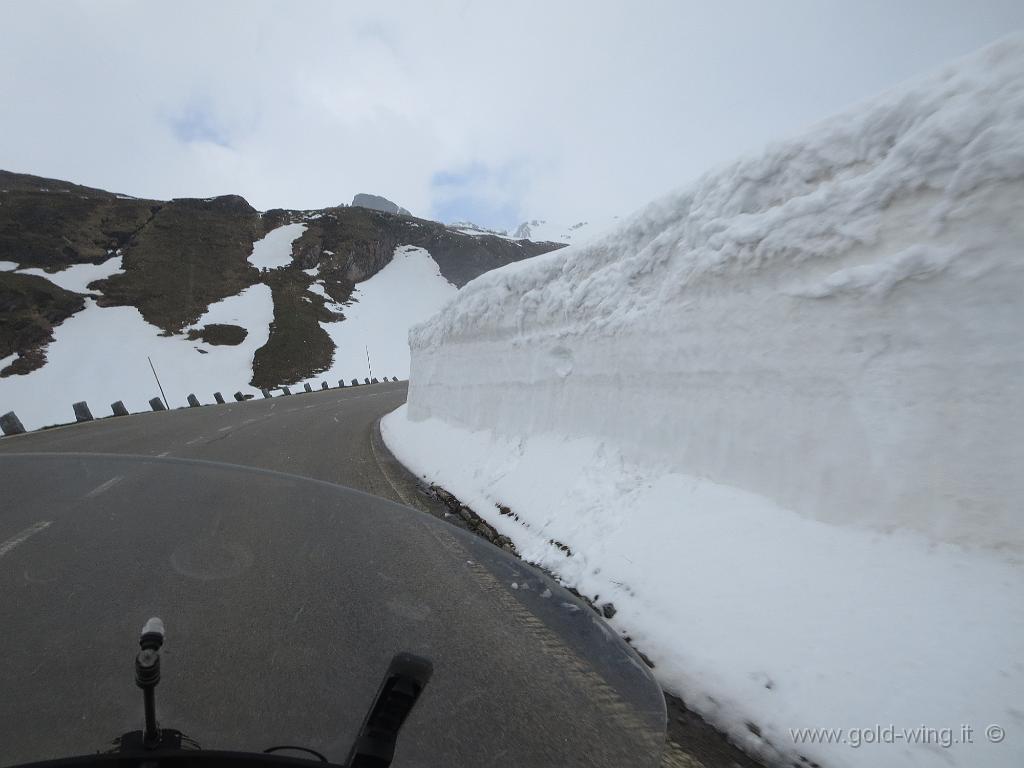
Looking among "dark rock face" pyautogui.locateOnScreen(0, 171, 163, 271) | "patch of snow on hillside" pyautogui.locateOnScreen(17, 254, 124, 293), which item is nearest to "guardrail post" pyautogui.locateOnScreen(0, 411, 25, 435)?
"patch of snow on hillside" pyautogui.locateOnScreen(17, 254, 124, 293)

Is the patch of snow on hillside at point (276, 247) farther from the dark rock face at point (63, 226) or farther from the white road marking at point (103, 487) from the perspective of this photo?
the white road marking at point (103, 487)

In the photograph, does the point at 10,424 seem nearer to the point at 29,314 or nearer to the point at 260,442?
the point at 260,442

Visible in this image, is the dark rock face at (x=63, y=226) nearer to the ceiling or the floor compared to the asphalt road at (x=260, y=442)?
nearer to the ceiling

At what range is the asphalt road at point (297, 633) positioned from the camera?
1.73 m

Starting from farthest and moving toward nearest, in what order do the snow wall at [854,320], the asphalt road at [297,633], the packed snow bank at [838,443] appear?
the snow wall at [854,320] < the packed snow bank at [838,443] < the asphalt road at [297,633]

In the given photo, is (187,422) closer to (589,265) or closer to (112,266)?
(589,265)

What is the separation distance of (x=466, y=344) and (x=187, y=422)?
11.4 m

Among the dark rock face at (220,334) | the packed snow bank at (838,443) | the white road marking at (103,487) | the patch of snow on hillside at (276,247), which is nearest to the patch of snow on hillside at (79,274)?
the dark rock face at (220,334)

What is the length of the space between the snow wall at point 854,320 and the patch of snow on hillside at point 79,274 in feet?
191

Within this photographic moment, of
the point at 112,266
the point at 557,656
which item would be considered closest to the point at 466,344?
the point at 557,656

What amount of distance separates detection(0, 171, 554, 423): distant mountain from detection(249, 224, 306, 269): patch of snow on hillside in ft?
0.83

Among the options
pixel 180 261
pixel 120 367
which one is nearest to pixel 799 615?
pixel 120 367

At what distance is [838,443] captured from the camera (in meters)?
2.72

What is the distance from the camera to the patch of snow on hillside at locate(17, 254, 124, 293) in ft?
143
